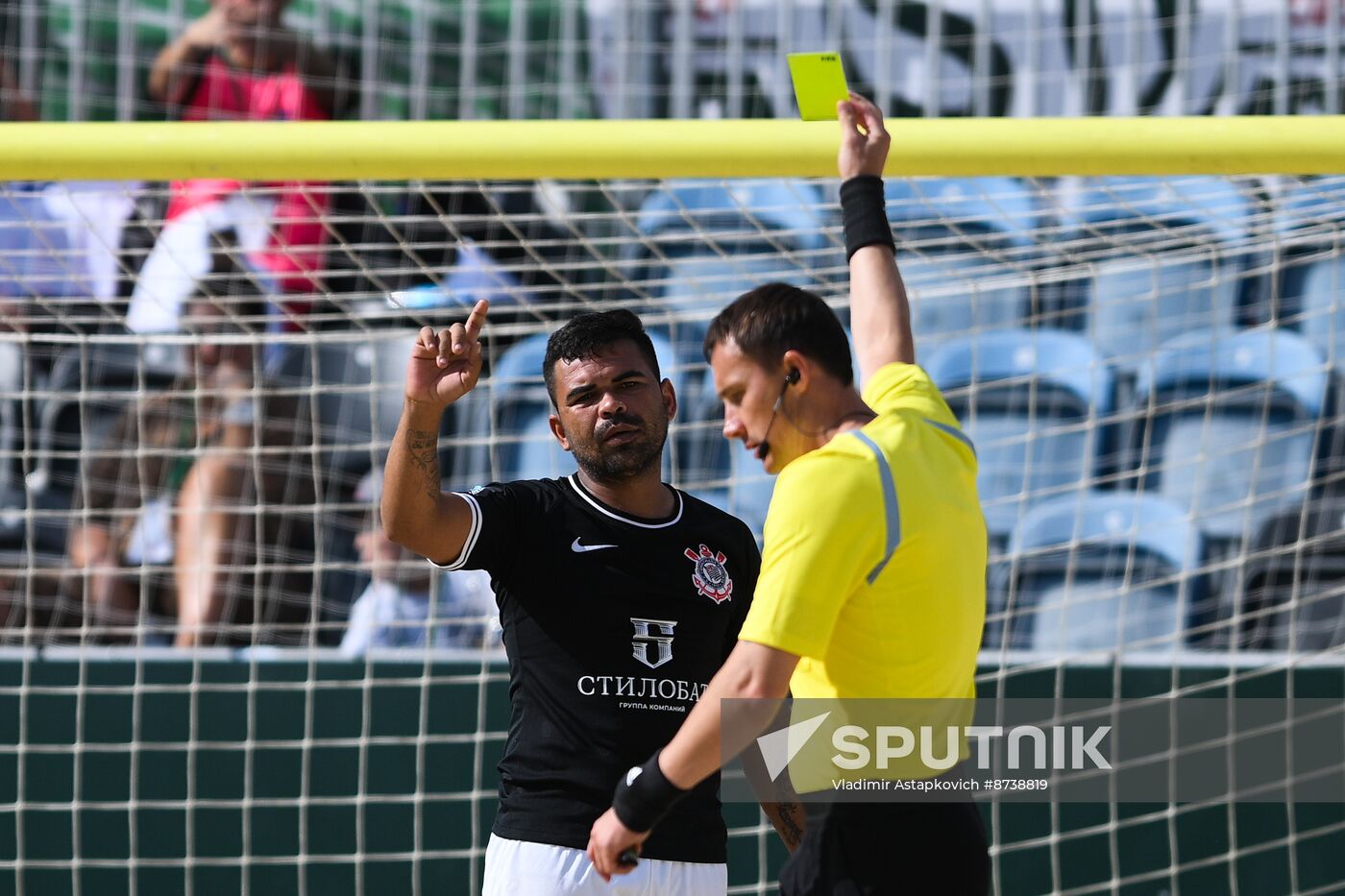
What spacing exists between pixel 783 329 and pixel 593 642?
33.8 inches

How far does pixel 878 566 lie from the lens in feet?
6.69

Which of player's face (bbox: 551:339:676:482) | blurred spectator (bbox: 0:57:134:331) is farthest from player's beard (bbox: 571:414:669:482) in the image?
blurred spectator (bbox: 0:57:134:331)

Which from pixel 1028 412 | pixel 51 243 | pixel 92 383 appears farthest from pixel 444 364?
pixel 92 383

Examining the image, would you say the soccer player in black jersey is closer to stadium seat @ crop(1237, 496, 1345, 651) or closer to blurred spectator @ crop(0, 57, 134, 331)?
blurred spectator @ crop(0, 57, 134, 331)

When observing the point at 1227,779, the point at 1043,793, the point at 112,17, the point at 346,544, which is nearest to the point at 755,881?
the point at 1043,793

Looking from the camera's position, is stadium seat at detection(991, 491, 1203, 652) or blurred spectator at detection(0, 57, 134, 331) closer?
blurred spectator at detection(0, 57, 134, 331)

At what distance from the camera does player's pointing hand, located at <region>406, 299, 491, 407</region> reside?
255 cm

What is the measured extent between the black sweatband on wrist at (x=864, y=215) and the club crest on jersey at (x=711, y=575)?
0.70 metres

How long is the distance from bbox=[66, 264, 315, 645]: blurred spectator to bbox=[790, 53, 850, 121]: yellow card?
2.75 meters

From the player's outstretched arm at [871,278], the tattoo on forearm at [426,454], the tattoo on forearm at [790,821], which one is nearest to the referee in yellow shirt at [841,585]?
the player's outstretched arm at [871,278]

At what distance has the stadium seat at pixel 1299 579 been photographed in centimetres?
521

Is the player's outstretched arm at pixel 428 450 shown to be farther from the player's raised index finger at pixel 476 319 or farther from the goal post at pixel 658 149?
the goal post at pixel 658 149

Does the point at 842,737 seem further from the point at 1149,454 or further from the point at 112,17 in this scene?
the point at 112,17

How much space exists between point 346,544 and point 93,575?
95cm
